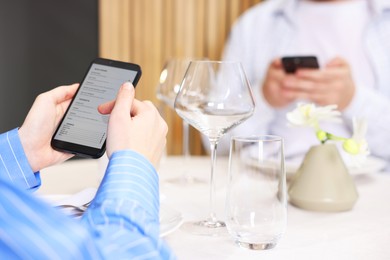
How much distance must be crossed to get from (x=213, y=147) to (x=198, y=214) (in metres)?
0.13

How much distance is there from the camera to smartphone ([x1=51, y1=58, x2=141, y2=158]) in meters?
0.86

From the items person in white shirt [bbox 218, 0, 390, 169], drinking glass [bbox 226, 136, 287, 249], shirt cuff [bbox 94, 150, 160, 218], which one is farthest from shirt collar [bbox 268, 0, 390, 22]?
shirt cuff [bbox 94, 150, 160, 218]

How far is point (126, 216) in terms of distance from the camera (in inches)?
21.6

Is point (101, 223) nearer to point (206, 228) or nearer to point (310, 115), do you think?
point (206, 228)

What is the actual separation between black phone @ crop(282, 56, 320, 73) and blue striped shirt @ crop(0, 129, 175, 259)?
3.47ft

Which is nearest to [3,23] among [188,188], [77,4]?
[77,4]

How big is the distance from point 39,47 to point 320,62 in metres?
1.15

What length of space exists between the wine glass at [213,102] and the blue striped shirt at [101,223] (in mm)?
269

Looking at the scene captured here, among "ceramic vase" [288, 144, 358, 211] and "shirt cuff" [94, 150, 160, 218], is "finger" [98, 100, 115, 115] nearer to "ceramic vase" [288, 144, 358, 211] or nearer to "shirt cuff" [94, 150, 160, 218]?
"shirt cuff" [94, 150, 160, 218]

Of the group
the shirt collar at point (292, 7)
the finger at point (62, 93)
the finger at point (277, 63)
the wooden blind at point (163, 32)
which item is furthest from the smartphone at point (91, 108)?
the wooden blind at point (163, 32)

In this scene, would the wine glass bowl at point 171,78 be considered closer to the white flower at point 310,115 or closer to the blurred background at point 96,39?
the white flower at point 310,115

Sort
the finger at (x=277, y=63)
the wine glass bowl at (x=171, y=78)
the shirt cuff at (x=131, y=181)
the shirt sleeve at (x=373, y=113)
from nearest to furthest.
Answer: the shirt cuff at (x=131, y=181), the wine glass bowl at (x=171, y=78), the finger at (x=277, y=63), the shirt sleeve at (x=373, y=113)

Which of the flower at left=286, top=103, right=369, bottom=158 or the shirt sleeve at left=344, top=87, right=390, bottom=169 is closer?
the flower at left=286, top=103, right=369, bottom=158

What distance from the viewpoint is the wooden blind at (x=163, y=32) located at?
8.19ft
